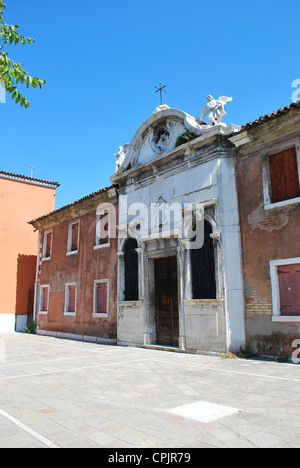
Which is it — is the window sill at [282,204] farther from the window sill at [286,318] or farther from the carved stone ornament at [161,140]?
the carved stone ornament at [161,140]

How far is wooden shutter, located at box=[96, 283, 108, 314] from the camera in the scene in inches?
555

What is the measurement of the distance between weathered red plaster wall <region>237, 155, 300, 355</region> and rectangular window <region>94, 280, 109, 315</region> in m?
6.42

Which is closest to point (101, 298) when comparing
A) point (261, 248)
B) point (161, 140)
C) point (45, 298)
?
point (45, 298)

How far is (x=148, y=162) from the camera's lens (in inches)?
469

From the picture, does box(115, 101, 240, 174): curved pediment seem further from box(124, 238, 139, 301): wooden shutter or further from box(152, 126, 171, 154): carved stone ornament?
box(124, 238, 139, 301): wooden shutter

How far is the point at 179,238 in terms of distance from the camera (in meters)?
10.6

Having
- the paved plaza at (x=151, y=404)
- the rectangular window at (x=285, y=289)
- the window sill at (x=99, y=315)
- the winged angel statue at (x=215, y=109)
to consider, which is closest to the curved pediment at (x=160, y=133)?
the winged angel statue at (x=215, y=109)

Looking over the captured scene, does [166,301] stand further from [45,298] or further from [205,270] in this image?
[45,298]

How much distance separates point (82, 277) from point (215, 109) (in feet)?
29.1

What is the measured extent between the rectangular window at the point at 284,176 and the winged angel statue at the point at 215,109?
201cm

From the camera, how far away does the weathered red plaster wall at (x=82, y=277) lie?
1373 cm

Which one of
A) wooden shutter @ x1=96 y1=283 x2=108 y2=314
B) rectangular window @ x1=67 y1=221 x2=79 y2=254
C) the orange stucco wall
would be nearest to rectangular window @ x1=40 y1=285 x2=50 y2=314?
the orange stucco wall

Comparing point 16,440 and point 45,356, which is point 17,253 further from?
point 16,440
